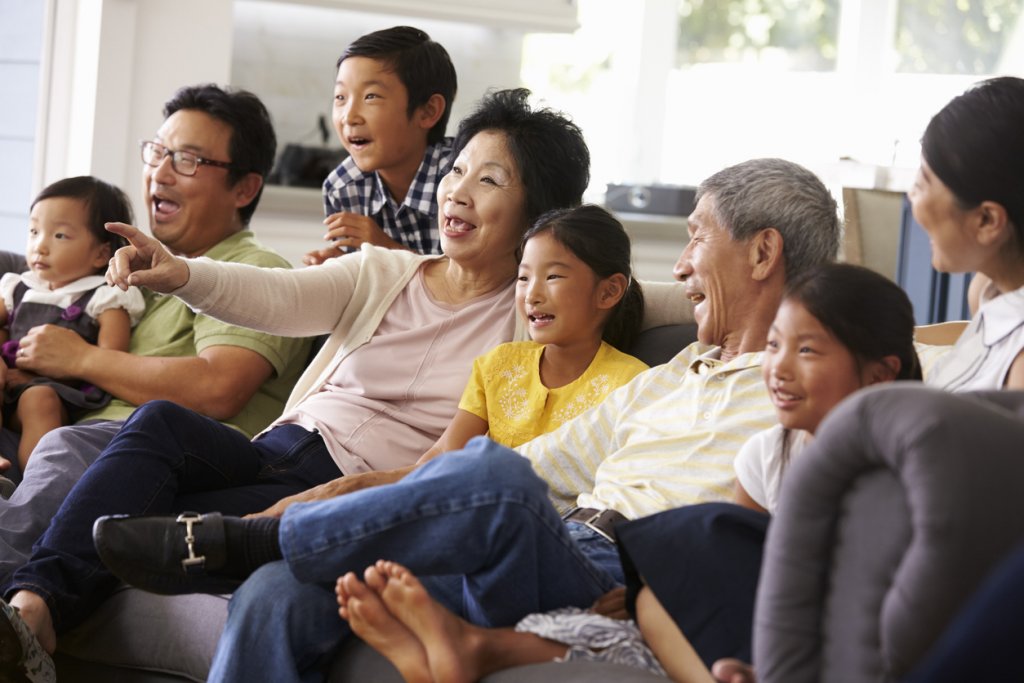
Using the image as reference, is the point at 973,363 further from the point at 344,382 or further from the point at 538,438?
the point at 344,382

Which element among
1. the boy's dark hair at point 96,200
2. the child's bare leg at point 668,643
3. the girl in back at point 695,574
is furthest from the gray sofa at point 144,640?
the boy's dark hair at point 96,200

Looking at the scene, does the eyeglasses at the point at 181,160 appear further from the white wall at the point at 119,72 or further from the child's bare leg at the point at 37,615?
the white wall at the point at 119,72

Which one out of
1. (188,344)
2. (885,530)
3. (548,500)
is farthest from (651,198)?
(885,530)

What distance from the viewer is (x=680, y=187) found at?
5539 millimetres

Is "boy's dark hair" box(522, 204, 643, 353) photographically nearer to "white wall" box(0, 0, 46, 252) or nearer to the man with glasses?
the man with glasses

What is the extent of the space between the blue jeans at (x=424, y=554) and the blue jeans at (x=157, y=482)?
1.14 feet

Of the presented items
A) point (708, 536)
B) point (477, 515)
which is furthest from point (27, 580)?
point (708, 536)

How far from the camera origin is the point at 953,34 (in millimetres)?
5957

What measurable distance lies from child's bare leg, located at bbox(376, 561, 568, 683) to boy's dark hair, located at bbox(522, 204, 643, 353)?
0.75m

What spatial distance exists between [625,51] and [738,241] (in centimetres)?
401

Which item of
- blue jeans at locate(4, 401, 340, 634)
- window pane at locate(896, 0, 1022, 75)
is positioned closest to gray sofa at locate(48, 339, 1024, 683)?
blue jeans at locate(4, 401, 340, 634)

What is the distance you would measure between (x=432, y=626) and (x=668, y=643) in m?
0.28

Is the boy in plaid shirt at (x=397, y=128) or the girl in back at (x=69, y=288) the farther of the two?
the boy in plaid shirt at (x=397, y=128)

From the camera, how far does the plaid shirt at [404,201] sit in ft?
9.20
